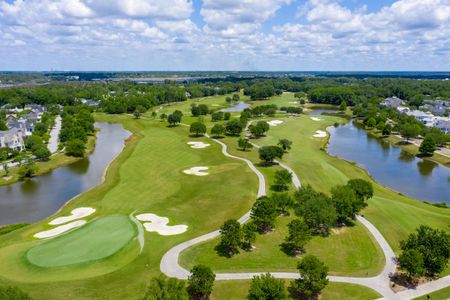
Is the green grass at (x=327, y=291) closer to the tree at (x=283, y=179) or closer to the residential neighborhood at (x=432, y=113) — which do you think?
the tree at (x=283, y=179)

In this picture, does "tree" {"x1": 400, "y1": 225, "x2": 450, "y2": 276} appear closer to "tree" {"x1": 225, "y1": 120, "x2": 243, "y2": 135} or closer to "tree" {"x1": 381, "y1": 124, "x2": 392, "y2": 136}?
"tree" {"x1": 225, "y1": 120, "x2": 243, "y2": 135}

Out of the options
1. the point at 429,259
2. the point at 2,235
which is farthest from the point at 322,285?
the point at 2,235

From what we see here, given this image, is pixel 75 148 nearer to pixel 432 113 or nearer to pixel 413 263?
pixel 413 263

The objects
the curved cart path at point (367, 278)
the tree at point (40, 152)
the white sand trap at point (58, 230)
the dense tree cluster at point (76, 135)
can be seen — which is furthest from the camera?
the dense tree cluster at point (76, 135)

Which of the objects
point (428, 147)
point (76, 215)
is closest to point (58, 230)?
point (76, 215)

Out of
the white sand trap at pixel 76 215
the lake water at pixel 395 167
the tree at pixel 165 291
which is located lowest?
the lake water at pixel 395 167

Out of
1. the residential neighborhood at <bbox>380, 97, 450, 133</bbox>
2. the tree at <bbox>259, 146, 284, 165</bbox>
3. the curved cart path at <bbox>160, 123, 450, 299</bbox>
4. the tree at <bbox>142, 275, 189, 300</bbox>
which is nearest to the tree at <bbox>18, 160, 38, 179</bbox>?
the curved cart path at <bbox>160, 123, 450, 299</bbox>

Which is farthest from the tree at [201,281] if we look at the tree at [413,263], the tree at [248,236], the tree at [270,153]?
the tree at [270,153]
